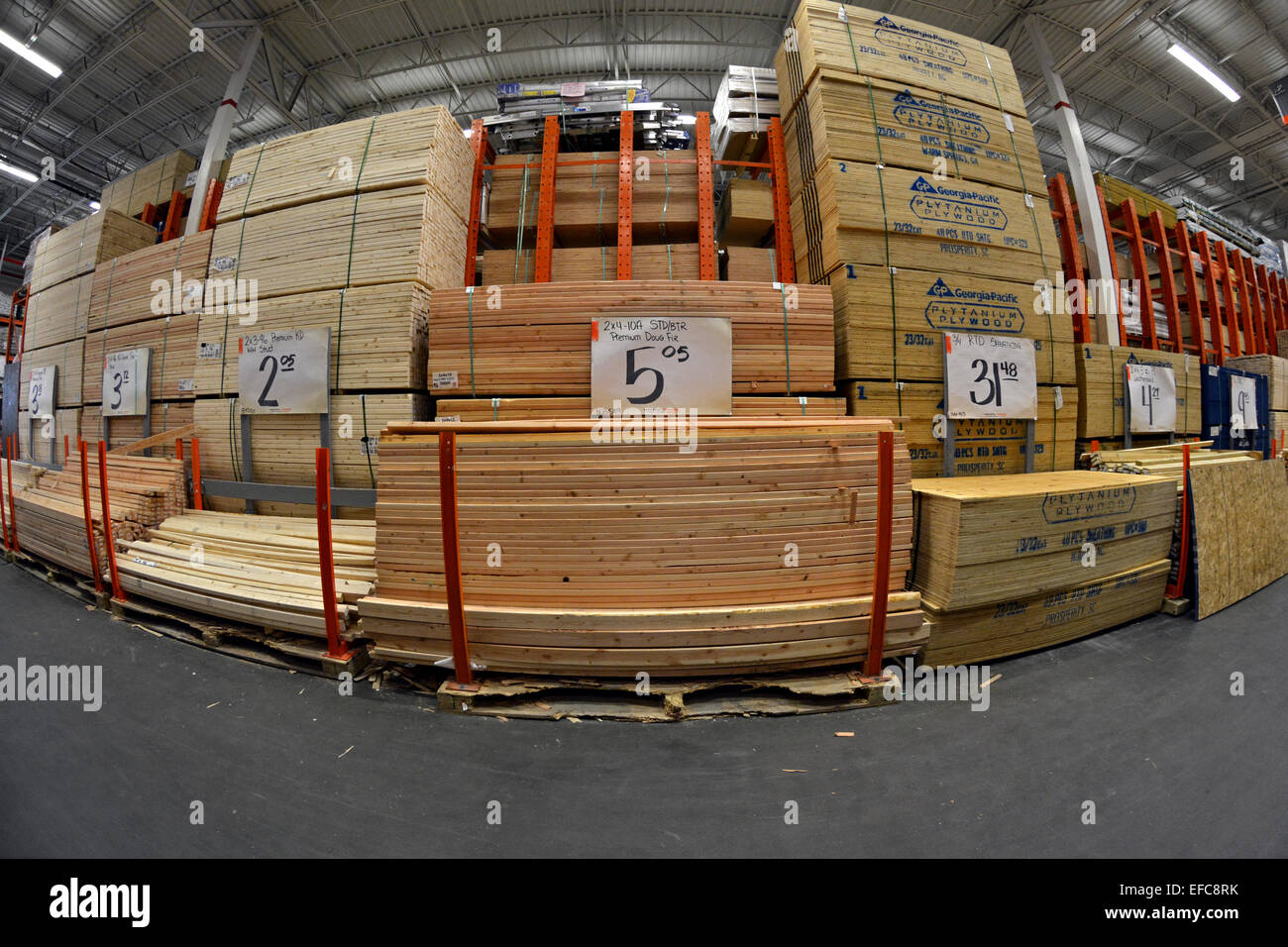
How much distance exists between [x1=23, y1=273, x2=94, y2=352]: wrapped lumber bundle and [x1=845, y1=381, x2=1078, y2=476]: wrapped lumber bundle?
12081 mm

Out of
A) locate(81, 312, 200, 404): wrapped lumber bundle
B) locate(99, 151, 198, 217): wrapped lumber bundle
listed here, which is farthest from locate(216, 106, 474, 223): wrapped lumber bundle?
locate(99, 151, 198, 217): wrapped lumber bundle

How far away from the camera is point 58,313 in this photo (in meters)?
7.53

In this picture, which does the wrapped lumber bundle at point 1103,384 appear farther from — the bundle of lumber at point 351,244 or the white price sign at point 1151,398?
the bundle of lumber at point 351,244

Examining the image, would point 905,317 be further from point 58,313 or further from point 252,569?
point 58,313

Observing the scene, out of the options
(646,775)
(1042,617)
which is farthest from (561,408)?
(1042,617)

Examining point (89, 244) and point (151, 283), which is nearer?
point (151, 283)

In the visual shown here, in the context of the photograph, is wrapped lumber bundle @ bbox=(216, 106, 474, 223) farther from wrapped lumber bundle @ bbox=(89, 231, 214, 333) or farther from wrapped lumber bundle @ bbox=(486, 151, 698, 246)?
wrapped lumber bundle @ bbox=(89, 231, 214, 333)

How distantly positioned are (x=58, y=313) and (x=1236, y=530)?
17.5 m

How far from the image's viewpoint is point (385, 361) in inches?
173

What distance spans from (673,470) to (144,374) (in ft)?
25.9

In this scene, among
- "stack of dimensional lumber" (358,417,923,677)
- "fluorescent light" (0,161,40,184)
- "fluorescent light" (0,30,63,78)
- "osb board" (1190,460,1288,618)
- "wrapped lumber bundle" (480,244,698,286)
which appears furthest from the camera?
"fluorescent light" (0,161,40,184)

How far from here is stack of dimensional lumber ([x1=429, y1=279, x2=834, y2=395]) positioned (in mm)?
3914

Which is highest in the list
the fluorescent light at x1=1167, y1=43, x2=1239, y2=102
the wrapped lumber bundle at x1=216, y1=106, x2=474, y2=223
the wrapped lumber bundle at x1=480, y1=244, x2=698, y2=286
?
the fluorescent light at x1=1167, y1=43, x2=1239, y2=102

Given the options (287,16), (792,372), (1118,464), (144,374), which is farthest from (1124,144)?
(144,374)
